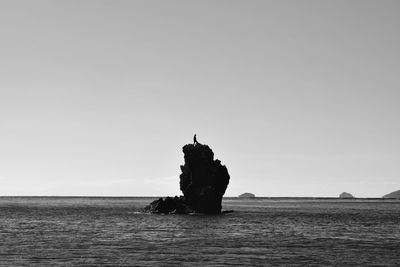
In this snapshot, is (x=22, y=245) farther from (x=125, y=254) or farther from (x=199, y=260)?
(x=199, y=260)

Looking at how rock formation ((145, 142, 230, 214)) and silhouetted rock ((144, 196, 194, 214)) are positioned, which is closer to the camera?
rock formation ((145, 142, 230, 214))

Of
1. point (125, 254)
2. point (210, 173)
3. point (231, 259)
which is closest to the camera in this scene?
point (231, 259)

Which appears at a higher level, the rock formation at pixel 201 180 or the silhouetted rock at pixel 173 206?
the rock formation at pixel 201 180

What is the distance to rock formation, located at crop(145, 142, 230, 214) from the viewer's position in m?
113

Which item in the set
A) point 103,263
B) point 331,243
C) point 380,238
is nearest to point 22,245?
point 103,263

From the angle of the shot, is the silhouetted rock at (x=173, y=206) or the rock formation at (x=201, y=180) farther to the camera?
the silhouetted rock at (x=173, y=206)

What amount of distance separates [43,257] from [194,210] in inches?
2952

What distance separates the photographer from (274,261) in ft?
134

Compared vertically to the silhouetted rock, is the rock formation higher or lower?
higher

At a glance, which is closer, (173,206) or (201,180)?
(201,180)

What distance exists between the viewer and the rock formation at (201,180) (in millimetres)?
112750

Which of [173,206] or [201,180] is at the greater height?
[201,180]

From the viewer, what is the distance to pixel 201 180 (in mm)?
113250

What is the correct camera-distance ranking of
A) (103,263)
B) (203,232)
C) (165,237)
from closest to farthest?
(103,263) → (165,237) → (203,232)
